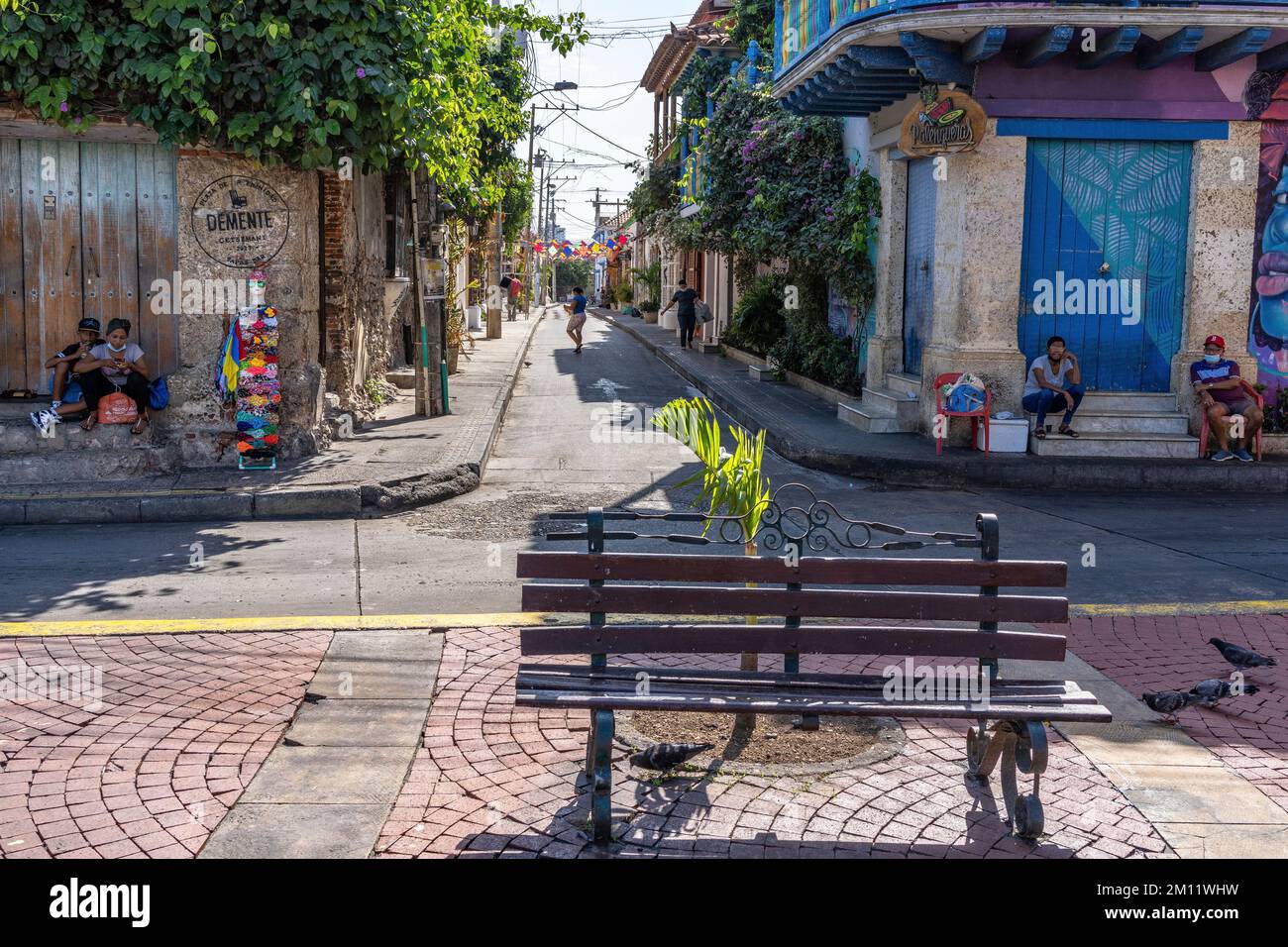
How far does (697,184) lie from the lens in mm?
28062

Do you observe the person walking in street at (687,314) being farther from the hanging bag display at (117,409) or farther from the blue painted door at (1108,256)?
the hanging bag display at (117,409)

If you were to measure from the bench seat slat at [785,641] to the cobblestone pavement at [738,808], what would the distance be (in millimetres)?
540

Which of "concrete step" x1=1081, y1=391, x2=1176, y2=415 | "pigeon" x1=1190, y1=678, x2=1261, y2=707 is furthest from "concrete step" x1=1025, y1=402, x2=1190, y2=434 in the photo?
"pigeon" x1=1190, y1=678, x2=1261, y2=707

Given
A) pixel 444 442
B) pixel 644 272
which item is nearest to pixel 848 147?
pixel 444 442

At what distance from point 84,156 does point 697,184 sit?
1818 cm

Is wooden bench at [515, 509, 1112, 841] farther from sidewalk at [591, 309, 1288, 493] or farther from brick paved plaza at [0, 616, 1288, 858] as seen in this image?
sidewalk at [591, 309, 1288, 493]

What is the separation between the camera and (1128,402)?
13172mm

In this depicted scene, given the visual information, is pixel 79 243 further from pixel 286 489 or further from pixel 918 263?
pixel 918 263

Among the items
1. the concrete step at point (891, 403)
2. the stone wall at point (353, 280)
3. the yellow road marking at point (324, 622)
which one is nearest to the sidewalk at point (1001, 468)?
the concrete step at point (891, 403)

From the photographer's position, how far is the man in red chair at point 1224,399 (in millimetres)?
12469

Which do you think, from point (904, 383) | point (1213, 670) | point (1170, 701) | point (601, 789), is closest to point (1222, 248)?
point (904, 383)

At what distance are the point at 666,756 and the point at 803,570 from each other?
89 cm

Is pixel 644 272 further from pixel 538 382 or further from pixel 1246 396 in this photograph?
pixel 1246 396

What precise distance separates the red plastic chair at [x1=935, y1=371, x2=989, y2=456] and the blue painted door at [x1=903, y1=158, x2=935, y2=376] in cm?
122
